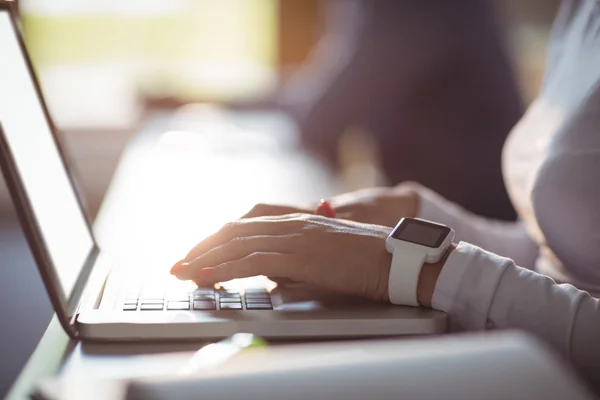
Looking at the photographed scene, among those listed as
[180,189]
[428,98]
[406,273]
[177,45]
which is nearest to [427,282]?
[406,273]

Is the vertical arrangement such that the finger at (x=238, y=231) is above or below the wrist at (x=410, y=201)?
below

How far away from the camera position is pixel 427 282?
2.05 ft

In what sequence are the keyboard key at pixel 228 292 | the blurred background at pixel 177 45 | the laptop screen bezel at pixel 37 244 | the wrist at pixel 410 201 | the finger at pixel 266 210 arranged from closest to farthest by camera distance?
the laptop screen bezel at pixel 37 244
the keyboard key at pixel 228 292
the finger at pixel 266 210
the wrist at pixel 410 201
the blurred background at pixel 177 45

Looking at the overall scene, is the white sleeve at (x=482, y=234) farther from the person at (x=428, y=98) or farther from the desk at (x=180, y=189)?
the person at (x=428, y=98)

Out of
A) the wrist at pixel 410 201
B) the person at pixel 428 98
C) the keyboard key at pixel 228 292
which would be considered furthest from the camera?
the person at pixel 428 98

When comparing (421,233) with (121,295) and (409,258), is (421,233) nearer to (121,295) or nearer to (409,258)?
(409,258)

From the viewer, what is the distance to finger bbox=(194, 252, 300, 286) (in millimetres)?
621

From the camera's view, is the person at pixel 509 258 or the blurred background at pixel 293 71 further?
the blurred background at pixel 293 71

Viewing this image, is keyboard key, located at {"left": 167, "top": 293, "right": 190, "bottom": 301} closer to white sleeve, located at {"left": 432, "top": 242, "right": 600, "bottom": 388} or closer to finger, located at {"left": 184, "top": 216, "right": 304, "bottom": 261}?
finger, located at {"left": 184, "top": 216, "right": 304, "bottom": 261}

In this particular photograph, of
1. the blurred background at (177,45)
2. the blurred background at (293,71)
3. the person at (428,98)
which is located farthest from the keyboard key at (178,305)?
the blurred background at (177,45)

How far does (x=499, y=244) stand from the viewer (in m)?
0.97

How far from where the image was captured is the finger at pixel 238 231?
2.16 ft

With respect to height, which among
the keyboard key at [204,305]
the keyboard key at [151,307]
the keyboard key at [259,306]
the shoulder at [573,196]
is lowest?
the keyboard key at [151,307]

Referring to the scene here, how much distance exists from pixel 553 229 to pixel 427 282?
0.22m
